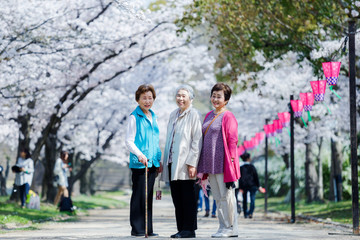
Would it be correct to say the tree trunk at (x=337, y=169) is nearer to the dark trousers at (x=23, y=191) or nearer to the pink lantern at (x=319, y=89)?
the pink lantern at (x=319, y=89)

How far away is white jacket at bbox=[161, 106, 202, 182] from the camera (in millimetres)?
8688

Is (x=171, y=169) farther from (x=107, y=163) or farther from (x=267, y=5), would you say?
(x=107, y=163)

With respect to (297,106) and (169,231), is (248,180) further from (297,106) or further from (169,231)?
(169,231)

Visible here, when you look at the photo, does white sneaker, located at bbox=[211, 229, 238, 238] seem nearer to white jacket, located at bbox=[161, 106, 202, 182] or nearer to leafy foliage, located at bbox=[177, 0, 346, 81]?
white jacket, located at bbox=[161, 106, 202, 182]

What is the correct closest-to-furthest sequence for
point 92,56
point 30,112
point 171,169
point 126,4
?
1. point 171,169
2. point 126,4
3. point 92,56
4. point 30,112

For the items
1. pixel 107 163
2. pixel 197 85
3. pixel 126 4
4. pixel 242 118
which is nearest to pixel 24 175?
pixel 126 4

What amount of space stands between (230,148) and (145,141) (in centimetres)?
119

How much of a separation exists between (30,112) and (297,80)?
1140 cm

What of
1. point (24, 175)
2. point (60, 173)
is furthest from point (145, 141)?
point (24, 175)

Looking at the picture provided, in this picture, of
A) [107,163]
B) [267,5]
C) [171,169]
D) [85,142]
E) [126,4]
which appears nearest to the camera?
[171,169]

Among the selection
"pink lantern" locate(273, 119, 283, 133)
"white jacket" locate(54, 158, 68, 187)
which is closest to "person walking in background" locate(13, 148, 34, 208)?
"white jacket" locate(54, 158, 68, 187)

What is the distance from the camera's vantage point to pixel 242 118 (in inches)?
1441

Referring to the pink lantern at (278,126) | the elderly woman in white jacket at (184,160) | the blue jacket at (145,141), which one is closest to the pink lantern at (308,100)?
the pink lantern at (278,126)

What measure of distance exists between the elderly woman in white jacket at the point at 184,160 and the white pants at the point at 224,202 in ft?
1.15
